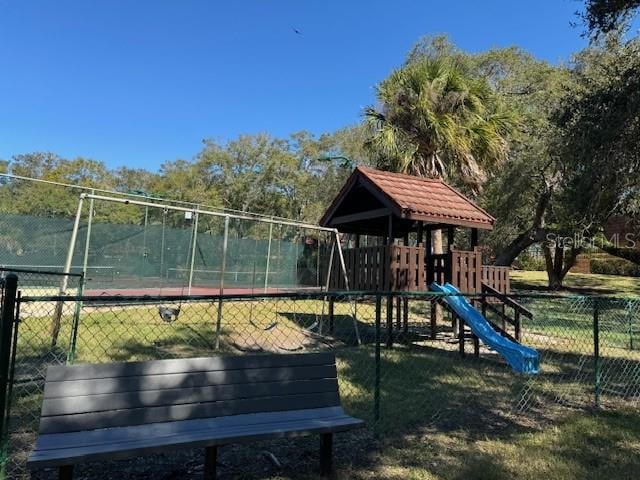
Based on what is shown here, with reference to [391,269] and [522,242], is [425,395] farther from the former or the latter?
[522,242]

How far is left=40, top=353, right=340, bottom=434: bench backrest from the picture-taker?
321cm

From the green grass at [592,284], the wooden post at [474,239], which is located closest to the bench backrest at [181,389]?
the wooden post at [474,239]

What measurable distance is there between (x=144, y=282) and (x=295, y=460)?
490 inches

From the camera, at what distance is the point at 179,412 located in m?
3.49

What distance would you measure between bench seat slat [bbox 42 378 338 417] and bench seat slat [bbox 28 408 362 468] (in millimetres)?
268

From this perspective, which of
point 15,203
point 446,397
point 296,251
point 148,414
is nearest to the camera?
point 148,414

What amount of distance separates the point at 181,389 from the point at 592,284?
107 feet

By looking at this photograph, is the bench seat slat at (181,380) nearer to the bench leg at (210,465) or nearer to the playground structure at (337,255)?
the bench leg at (210,465)

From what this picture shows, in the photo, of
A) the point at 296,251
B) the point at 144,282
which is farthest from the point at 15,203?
the point at 296,251

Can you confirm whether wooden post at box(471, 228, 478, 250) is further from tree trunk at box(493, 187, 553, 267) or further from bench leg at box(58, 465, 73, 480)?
bench leg at box(58, 465, 73, 480)

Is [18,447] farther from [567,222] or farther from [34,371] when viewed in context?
[567,222]

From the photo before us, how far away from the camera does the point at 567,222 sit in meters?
20.6

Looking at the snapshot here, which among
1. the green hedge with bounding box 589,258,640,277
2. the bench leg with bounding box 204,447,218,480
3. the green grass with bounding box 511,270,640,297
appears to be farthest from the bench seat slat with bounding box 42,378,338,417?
the green hedge with bounding box 589,258,640,277

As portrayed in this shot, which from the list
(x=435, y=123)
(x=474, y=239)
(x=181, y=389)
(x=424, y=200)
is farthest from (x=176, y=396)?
(x=435, y=123)
